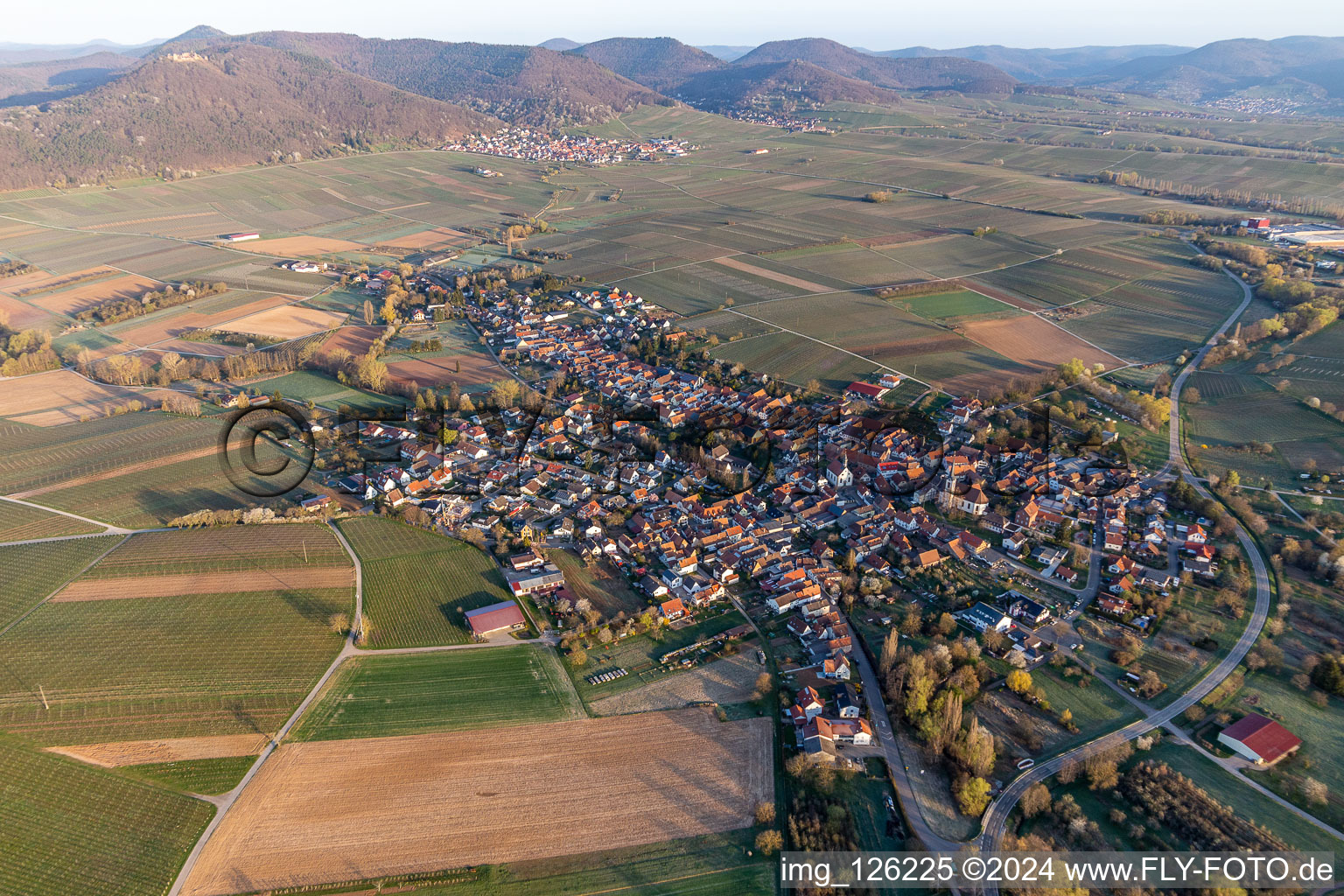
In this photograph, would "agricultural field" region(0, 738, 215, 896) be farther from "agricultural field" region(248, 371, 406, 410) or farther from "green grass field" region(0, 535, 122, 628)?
"agricultural field" region(248, 371, 406, 410)

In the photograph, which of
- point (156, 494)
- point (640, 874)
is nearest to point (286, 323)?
point (156, 494)

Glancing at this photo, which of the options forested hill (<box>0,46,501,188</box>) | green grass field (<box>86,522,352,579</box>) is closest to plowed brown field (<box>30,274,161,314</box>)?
green grass field (<box>86,522,352,579</box>)

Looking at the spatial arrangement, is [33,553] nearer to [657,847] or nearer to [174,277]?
[657,847]

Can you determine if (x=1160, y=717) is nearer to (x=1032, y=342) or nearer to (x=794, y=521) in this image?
(x=794, y=521)

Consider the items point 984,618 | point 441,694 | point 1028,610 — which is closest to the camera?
point 441,694

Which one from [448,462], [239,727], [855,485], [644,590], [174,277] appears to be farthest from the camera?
[174,277]

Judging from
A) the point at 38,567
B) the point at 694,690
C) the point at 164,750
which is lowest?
the point at 164,750

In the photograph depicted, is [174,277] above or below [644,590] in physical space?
above

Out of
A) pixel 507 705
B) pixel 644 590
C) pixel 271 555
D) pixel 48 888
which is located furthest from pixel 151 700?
pixel 644 590
